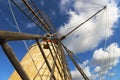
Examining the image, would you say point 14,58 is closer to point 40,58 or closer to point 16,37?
point 16,37

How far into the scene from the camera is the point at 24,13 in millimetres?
13586

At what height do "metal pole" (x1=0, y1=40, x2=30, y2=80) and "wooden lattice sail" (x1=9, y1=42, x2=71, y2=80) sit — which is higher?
"wooden lattice sail" (x1=9, y1=42, x2=71, y2=80)

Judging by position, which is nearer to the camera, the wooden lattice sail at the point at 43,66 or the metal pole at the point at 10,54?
the metal pole at the point at 10,54

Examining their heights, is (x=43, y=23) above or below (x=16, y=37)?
above

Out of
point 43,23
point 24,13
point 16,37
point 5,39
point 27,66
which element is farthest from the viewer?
point 43,23

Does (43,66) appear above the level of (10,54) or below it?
above

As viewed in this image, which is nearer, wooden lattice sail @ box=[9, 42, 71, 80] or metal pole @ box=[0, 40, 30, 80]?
metal pole @ box=[0, 40, 30, 80]

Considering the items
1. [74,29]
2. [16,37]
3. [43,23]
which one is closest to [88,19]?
[74,29]

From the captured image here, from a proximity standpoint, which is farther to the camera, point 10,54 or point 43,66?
point 43,66

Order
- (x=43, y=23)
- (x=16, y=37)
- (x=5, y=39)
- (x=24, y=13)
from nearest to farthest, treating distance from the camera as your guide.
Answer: (x=5, y=39) → (x=16, y=37) → (x=24, y=13) → (x=43, y=23)

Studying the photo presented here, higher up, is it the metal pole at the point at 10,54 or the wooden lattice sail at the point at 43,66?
the wooden lattice sail at the point at 43,66

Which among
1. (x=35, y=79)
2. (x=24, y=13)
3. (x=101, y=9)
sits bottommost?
(x=35, y=79)

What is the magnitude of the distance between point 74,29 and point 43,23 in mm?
2350

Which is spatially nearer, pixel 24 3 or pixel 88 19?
pixel 24 3
